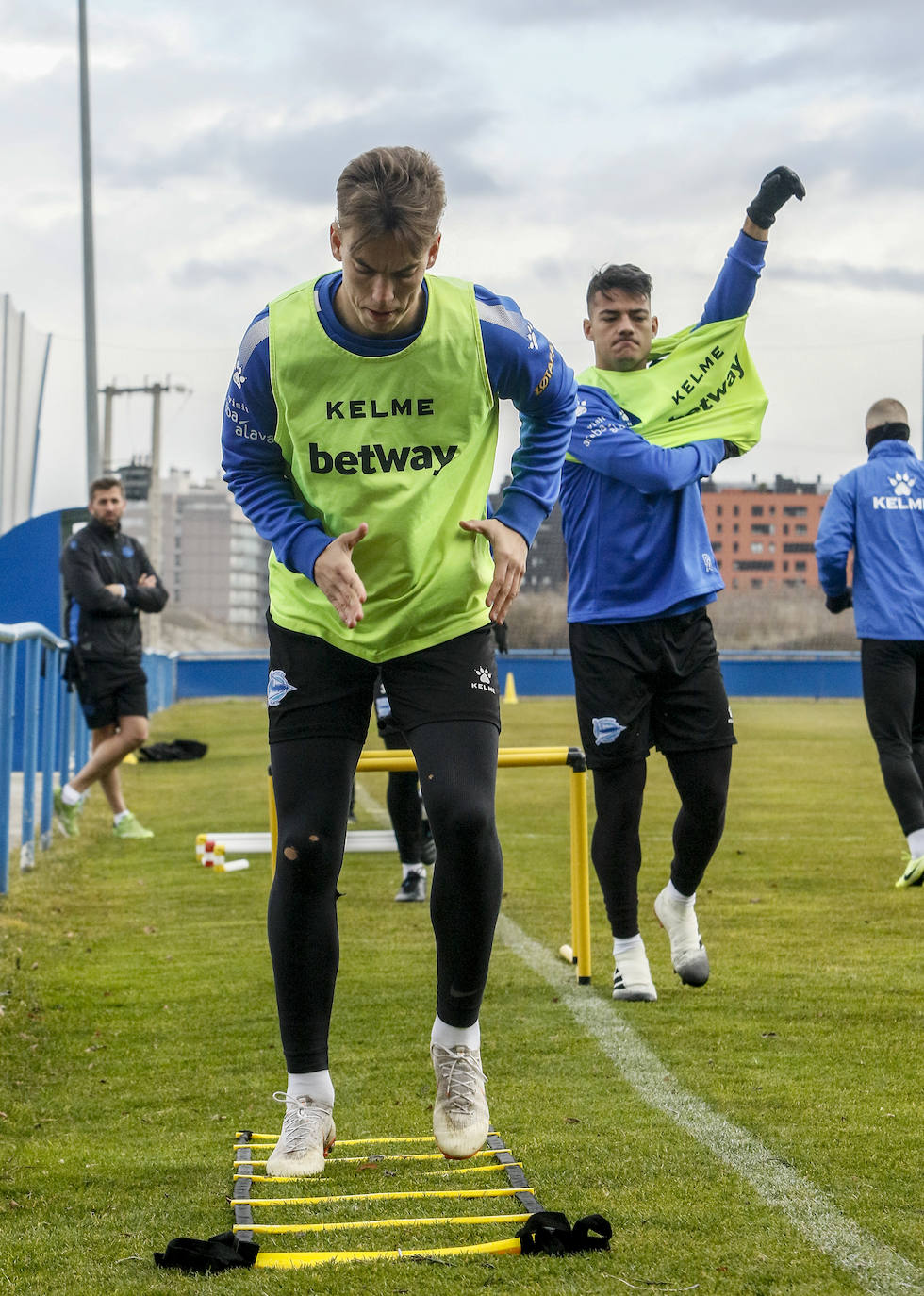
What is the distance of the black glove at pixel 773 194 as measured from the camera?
16.6ft

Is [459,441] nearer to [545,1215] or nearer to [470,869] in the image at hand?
[470,869]

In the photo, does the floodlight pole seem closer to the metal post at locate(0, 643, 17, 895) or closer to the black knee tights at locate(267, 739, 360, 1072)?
the metal post at locate(0, 643, 17, 895)

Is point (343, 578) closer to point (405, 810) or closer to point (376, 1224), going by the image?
point (376, 1224)

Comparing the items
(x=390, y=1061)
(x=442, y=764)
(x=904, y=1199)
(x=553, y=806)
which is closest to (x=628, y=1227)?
→ (x=904, y=1199)

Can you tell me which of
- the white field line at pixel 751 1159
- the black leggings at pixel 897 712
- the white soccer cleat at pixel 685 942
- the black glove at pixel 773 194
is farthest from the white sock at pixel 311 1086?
the black leggings at pixel 897 712

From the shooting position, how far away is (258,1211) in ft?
10.4

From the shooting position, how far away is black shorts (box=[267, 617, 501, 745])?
3.28 metres

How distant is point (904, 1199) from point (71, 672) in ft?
25.6

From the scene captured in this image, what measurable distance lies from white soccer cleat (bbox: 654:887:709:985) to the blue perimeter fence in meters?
3.33

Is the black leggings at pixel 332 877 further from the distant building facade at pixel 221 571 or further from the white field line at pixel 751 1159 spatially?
the distant building facade at pixel 221 571

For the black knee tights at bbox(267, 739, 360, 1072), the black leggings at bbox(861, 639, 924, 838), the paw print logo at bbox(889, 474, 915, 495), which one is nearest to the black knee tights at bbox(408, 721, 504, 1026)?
the black knee tights at bbox(267, 739, 360, 1072)

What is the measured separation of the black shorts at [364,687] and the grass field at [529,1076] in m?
1.02

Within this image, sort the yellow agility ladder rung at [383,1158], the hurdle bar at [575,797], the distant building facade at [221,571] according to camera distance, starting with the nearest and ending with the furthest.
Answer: the yellow agility ladder rung at [383,1158] < the hurdle bar at [575,797] < the distant building facade at [221,571]

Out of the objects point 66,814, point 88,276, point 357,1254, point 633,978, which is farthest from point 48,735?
point 88,276
